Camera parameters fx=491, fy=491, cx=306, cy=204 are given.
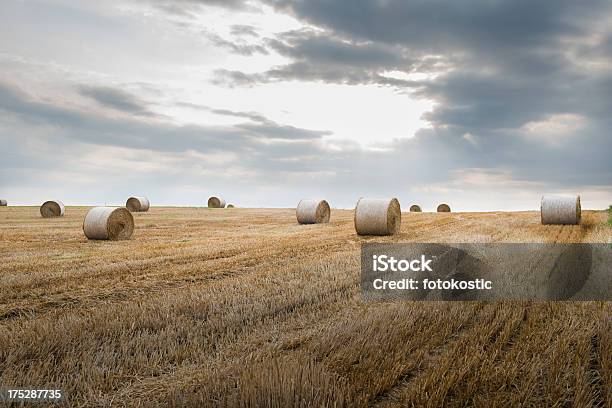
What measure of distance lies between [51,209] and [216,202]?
53.8 feet

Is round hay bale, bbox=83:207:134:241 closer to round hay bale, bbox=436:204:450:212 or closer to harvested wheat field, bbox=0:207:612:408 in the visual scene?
harvested wheat field, bbox=0:207:612:408

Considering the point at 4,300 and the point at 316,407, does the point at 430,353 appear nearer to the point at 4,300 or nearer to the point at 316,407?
the point at 316,407

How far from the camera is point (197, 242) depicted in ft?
49.9

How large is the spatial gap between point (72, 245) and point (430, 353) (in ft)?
41.9

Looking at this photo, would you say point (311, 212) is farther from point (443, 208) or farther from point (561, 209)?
point (443, 208)

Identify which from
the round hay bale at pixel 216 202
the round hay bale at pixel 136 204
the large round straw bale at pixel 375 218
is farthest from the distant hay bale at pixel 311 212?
the round hay bale at pixel 216 202

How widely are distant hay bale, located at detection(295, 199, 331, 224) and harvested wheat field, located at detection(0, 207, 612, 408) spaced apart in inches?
570

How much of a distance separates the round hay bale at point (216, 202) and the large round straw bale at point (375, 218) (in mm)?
29687

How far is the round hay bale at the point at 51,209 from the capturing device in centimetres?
3076

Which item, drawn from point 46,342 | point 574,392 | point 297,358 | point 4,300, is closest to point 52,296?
point 4,300

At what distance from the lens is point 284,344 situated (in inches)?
196

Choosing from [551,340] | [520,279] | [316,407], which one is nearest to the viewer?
[316,407]

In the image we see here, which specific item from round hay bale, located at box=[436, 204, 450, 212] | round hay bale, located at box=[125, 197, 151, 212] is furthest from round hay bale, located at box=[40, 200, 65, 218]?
round hay bale, located at box=[436, 204, 450, 212]

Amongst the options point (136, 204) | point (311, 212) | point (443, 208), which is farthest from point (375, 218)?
point (136, 204)
